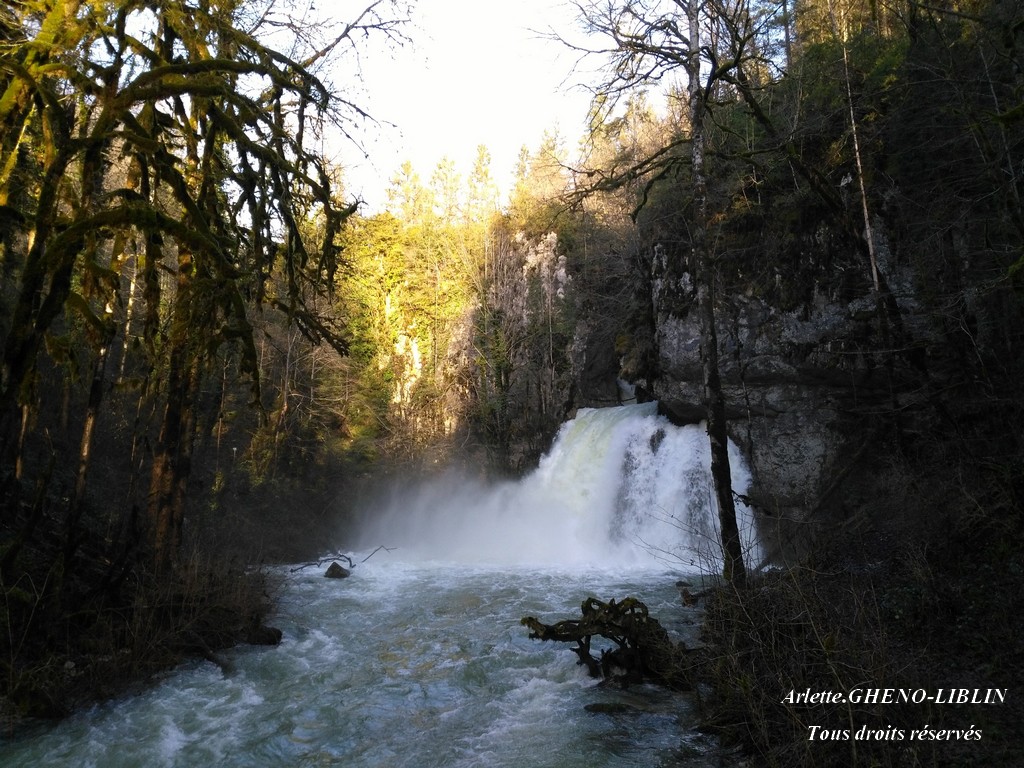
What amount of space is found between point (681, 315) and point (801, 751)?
12689 millimetres

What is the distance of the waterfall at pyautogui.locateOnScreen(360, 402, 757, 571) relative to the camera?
46.3 ft

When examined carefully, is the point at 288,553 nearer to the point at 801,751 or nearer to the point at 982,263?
the point at 801,751

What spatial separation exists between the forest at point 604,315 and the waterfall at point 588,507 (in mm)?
1324

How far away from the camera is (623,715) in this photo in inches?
212

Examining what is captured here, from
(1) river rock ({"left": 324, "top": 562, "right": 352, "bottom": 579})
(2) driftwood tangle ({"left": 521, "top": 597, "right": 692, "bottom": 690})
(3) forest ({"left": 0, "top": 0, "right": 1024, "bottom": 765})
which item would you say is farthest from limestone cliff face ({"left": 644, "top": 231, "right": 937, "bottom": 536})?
(1) river rock ({"left": 324, "top": 562, "right": 352, "bottom": 579})

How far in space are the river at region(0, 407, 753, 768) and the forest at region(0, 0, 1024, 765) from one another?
60 cm

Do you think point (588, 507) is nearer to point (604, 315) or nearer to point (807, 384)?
point (807, 384)

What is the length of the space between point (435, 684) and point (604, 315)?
55.4 feet

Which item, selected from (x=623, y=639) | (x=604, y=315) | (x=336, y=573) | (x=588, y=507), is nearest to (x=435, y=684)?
(x=623, y=639)

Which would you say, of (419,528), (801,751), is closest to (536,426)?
(419,528)

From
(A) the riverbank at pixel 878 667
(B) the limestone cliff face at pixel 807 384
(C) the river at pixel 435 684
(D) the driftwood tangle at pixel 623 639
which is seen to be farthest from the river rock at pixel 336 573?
(A) the riverbank at pixel 878 667

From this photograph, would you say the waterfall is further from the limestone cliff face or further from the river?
the limestone cliff face

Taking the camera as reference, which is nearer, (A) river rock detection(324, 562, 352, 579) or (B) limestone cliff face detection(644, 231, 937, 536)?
(B) limestone cliff face detection(644, 231, 937, 536)

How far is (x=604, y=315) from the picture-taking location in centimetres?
2186
